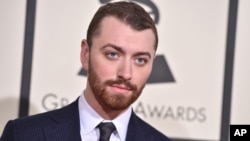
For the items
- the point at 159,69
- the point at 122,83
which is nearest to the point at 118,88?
the point at 122,83

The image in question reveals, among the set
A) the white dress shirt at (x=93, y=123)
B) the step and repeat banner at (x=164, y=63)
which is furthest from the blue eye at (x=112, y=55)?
the step and repeat banner at (x=164, y=63)

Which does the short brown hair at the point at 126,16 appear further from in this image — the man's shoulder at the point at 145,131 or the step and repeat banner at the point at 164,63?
the step and repeat banner at the point at 164,63

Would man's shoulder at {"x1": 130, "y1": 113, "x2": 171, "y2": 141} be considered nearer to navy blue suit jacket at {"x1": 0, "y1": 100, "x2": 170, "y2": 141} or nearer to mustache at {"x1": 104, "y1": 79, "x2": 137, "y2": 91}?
navy blue suit jacket at {"x1": 0, "y1": 100, "x2": 170, "y2": 141}

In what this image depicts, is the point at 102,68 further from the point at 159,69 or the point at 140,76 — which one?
the point at 159,69

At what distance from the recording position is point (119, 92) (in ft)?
2.74

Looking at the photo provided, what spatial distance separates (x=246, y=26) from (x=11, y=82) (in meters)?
0.72

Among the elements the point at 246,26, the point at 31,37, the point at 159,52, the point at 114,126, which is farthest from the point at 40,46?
the point at 246,26

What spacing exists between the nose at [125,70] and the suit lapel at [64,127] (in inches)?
5.9

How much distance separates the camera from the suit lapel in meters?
0.86

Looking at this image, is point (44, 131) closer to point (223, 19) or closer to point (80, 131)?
point (80, 131)

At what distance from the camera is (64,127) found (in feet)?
2.88

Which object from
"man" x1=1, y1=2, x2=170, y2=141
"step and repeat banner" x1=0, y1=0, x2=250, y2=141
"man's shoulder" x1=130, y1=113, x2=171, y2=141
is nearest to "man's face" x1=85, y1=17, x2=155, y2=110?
"man" x1=1, y1=2, x2=170, y2=141

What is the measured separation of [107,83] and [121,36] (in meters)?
0.10

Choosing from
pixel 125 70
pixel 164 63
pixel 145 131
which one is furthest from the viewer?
pixel 164 63
